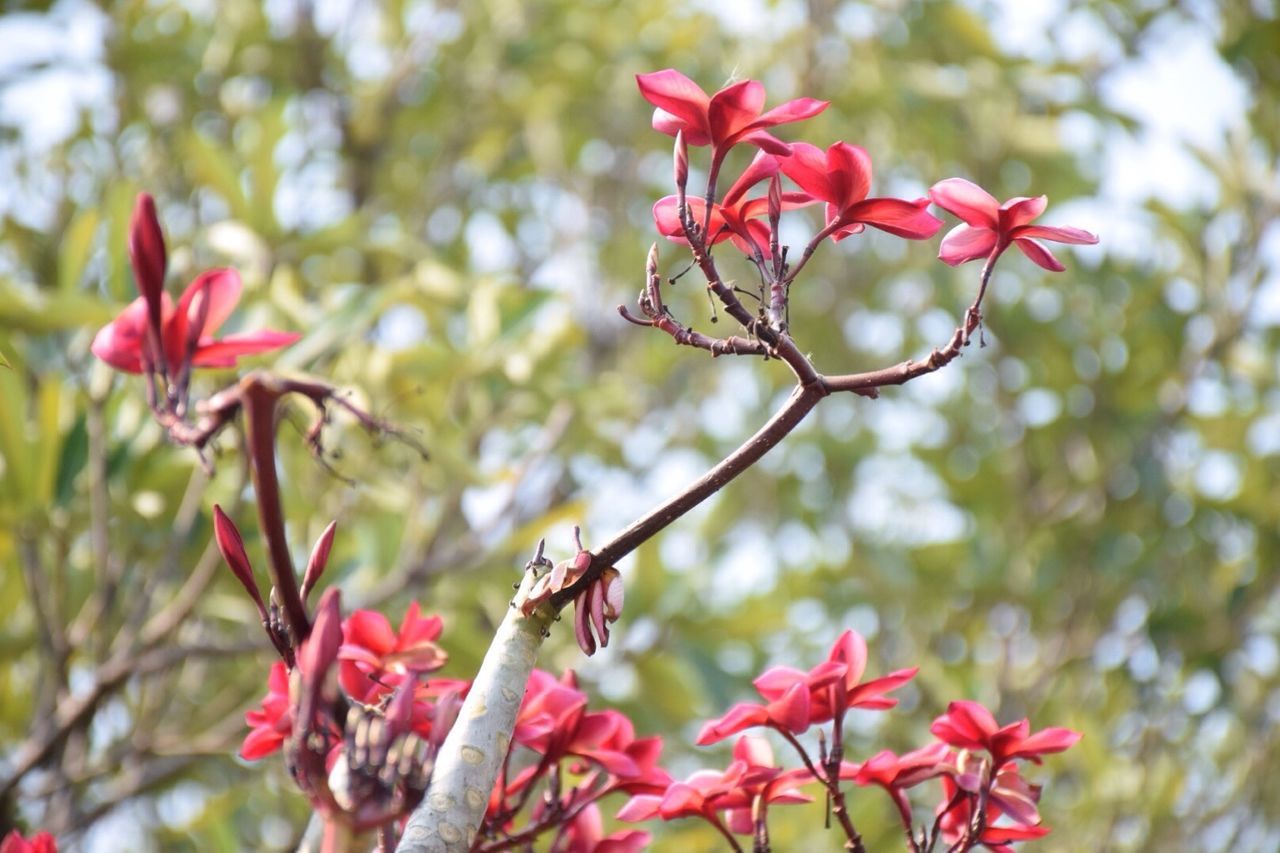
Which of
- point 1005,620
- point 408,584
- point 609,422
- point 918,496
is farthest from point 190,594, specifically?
point 918,496

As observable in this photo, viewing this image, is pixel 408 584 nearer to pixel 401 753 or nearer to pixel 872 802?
pixel 872 802

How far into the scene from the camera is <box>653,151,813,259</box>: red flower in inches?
24.1

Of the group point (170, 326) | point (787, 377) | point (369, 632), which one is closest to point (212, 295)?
point (170, 326)

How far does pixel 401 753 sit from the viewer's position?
45 centimetres

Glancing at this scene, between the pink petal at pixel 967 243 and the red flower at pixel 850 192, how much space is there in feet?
0.03

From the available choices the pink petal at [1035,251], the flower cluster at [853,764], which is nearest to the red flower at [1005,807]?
the flower cluster at [853,764]

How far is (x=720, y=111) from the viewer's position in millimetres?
588

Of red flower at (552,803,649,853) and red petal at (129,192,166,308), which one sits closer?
red petal at (129,192,166,308)

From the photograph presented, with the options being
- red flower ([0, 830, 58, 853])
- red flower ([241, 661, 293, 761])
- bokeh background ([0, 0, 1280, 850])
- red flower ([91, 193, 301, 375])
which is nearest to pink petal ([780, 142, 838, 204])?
red flower ([91, 193, 301, 375])

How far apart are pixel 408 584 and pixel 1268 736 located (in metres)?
1.72

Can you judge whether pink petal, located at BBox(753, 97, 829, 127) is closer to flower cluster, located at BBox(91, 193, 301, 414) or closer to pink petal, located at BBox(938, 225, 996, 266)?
pink petal, located at BBox(938, 225, 996, 266)

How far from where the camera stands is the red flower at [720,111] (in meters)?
0.58

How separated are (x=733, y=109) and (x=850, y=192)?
63 mm

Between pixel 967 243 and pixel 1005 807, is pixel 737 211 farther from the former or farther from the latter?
pixel 1005 807
